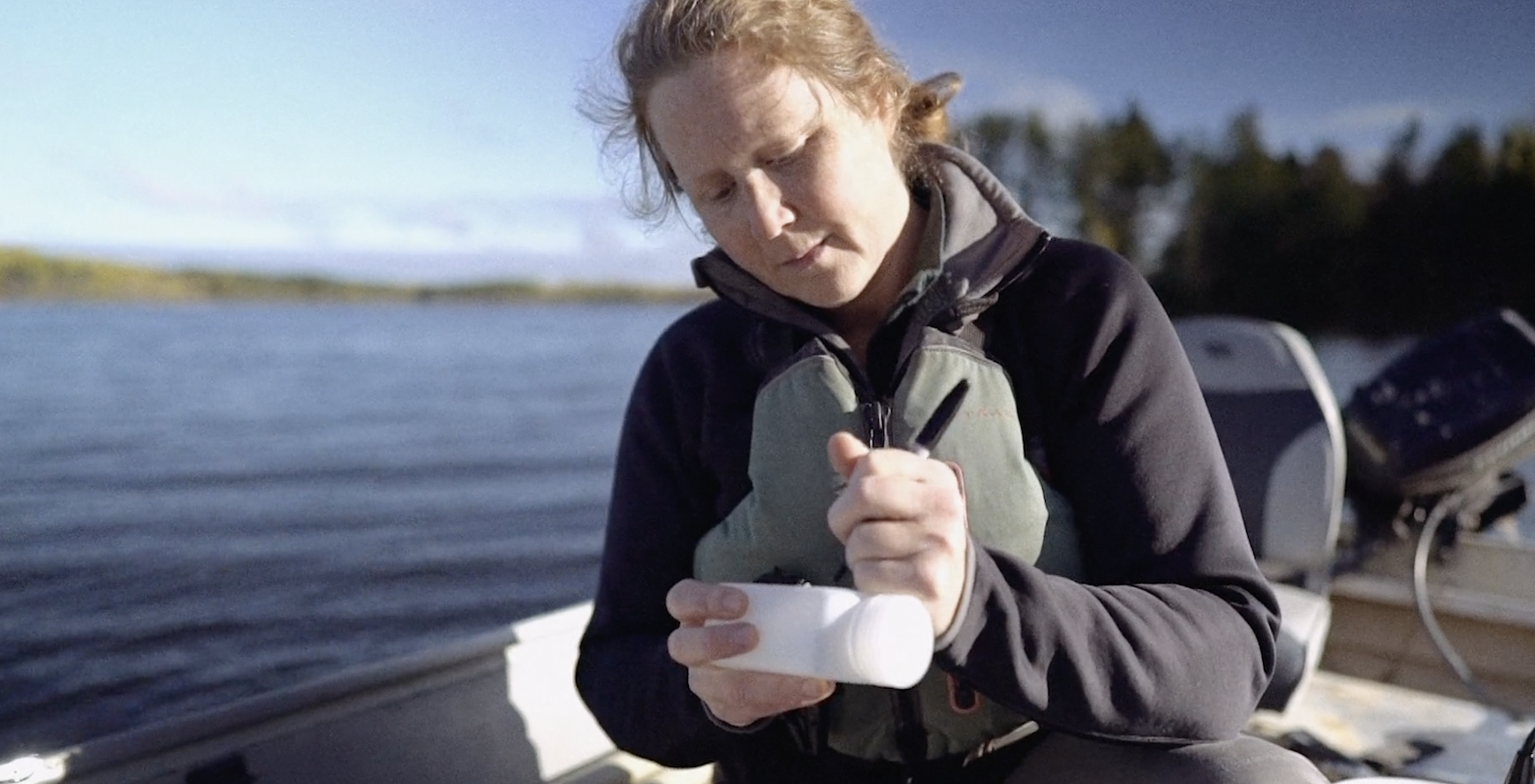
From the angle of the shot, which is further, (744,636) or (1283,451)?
(1283,451)

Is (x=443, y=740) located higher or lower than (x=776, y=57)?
lower

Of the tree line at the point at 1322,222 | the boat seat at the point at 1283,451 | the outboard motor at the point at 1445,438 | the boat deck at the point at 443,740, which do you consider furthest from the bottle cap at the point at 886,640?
the tree line at the point at 1322,222

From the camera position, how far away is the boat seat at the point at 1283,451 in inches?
88.5

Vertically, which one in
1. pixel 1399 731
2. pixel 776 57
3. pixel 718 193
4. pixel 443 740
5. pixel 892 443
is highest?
pixel 776 57

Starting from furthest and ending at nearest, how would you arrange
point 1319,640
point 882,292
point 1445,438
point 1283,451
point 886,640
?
point 1445,438
point 1283,451
point 1319,640
point 882,292
point 886,640

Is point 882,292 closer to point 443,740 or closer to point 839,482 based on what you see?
point 839,482

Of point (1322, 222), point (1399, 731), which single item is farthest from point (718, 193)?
point (1322, 222)

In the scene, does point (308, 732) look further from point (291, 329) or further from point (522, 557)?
point (291, 329)

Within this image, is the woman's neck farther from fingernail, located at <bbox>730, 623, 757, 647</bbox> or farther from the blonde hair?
fingernail, located at <bbox>730, 623, 757, 647</bbox>

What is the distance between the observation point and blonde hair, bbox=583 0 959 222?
1.00 meters

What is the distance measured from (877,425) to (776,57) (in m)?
0.34

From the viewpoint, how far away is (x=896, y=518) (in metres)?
0.71

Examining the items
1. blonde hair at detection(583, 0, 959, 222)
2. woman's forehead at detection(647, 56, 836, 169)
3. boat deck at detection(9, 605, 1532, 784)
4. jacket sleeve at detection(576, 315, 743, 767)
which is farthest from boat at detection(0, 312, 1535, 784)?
woman's forehead at detection(647, 56, 836, 169)

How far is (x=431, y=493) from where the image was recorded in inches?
146
